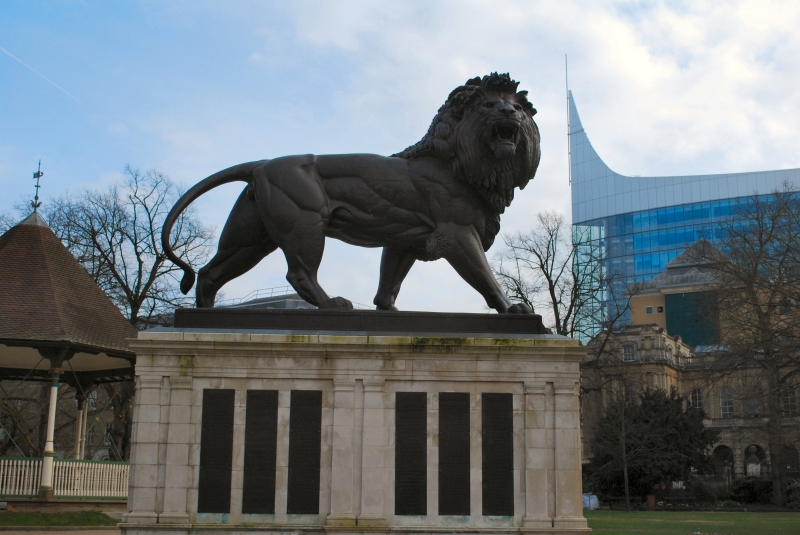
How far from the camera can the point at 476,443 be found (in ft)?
37.8

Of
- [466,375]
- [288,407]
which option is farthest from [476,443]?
[288,407]

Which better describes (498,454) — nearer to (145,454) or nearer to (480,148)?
(480,148)

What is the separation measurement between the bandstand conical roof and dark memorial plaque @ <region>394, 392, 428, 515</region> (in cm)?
1491

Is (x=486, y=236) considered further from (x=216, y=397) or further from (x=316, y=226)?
(x=216, y=397)

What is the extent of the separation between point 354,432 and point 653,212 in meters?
97.7

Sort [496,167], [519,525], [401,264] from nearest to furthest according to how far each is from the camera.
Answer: [519,525], [496,167], [401,264]

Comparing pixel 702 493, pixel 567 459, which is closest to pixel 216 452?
pixel 567 459

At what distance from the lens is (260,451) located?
11430 mm

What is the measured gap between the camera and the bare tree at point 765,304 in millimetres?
33969

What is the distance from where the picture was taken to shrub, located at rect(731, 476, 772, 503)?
46.6 meters

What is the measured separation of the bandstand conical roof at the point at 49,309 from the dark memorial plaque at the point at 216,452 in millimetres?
13478

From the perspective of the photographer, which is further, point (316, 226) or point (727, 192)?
point (727, 192)

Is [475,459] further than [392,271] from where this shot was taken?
No

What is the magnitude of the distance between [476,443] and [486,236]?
330 centimetres
